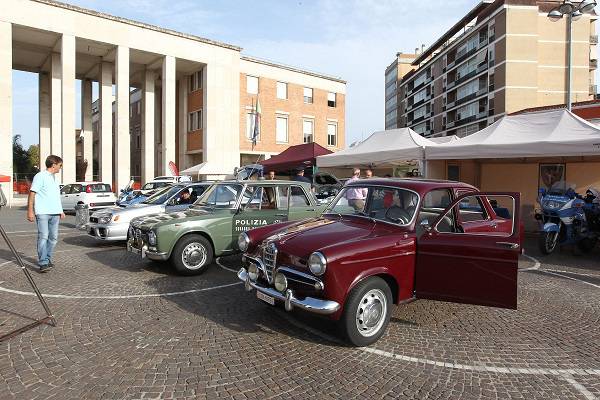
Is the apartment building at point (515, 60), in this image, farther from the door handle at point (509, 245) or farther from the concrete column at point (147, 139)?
the door handle at point (509, 245)

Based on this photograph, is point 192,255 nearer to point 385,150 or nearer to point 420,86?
point 385,150

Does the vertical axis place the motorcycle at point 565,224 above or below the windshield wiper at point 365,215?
below

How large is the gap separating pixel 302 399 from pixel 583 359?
2.74 m

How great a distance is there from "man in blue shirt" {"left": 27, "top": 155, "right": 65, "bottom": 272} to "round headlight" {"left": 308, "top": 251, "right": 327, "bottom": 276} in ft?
16.9

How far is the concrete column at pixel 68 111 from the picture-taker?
84.0ft

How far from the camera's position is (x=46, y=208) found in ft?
22.9

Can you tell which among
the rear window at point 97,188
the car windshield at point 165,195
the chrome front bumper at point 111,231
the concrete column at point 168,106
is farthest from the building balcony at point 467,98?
the chrome front bumper at point 111,231

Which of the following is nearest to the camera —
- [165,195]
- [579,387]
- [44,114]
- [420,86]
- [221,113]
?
[579,387]

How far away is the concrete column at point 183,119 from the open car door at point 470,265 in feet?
103

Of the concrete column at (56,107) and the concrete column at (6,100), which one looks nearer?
the concrete column at (6,100)

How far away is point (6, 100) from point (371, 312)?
27722mm

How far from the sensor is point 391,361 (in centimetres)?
379

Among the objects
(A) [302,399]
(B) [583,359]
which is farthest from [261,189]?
(B) [583,359]

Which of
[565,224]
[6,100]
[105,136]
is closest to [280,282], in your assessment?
[565,224]
